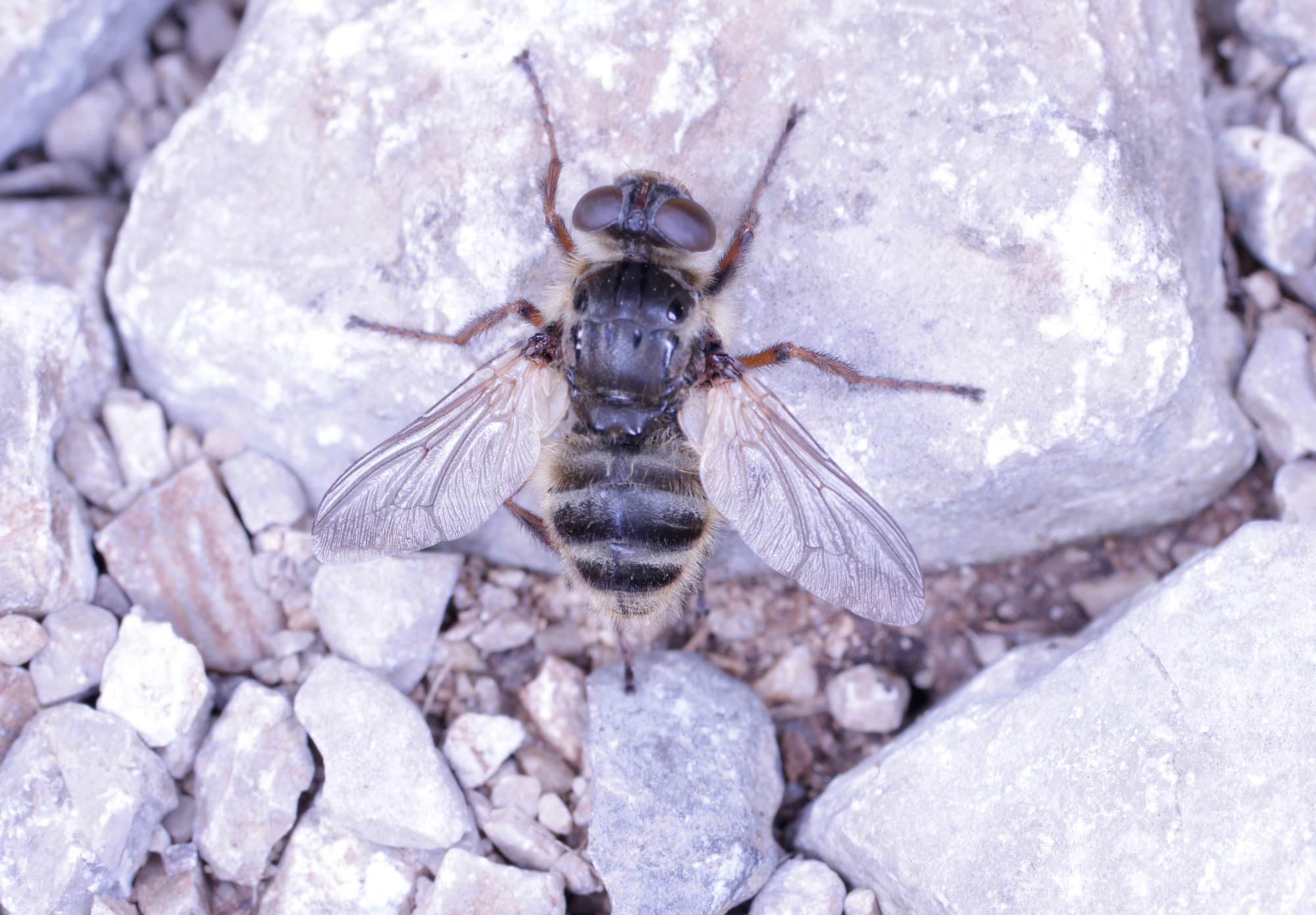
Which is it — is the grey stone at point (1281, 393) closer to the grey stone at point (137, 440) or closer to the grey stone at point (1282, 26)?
the grey stone at point (1282, 26)

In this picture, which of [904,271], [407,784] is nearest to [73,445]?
[407,784]

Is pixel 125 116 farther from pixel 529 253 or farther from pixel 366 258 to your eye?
pixel 529 253

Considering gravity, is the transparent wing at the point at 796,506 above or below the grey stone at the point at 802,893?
above

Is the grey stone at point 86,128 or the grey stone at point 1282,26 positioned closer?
the grey stone at point 1282,26

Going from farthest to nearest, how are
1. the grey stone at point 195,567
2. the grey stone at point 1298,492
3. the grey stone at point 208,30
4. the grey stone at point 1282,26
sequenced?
the grey stone at point 208,30
the grey stone at point 1282,26
the grey stone at point 195,567
the grey stone at point 1298,492

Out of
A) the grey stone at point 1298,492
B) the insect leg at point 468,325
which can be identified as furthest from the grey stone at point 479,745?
the grey stone at point 1298,492

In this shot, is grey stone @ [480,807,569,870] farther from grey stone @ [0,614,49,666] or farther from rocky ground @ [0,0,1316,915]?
grey stone @ [0,614,49,666]
